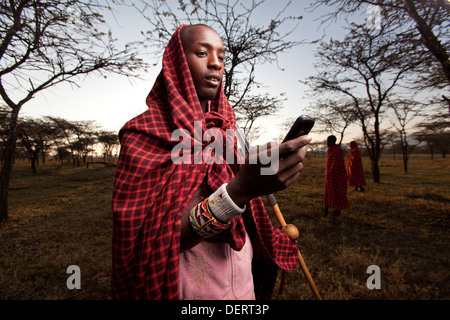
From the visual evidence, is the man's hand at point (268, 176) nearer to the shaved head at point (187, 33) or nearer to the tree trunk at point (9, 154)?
the shaved head at point (187, 33)

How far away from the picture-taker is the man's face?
115 cm

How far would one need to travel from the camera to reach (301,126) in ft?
2.15

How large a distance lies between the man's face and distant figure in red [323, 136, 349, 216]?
247 inches

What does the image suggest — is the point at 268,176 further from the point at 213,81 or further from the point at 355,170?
the point at 355,170

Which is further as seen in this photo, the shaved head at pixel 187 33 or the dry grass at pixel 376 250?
the dry grass at pixel 376 250

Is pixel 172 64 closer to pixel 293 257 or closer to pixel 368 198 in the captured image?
pixel 293 257

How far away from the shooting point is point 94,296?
10.0 feet

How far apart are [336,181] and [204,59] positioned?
6.40 metres

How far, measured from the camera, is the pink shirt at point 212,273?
0.90 meters

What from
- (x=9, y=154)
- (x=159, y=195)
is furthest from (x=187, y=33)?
(x=9, y=154)

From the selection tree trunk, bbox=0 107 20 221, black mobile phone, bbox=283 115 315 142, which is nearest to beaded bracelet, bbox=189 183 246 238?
black mobile phone, bbox=283 115 315 142

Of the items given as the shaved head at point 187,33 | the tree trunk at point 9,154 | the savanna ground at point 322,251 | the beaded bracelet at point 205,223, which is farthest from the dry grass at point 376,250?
the tree trunk at point 9,154
